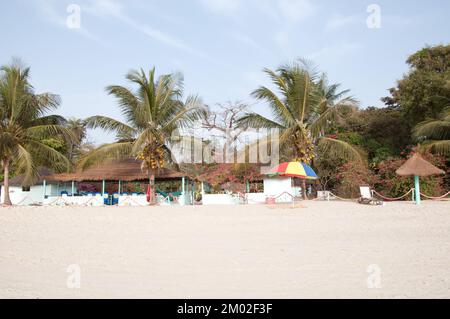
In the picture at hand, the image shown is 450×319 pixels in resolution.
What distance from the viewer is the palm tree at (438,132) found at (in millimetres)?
18564

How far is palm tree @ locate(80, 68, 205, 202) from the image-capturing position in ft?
59.2

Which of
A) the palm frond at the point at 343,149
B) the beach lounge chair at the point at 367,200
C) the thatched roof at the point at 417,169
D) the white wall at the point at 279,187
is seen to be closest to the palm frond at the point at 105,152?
the white wall at the point at 279,187

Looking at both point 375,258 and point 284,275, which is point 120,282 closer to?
point 284,275

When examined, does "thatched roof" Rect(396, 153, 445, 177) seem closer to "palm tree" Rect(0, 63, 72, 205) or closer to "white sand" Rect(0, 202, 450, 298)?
"white sand" Rect(0, 202, 450, 298)

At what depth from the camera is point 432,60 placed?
76.9 feet

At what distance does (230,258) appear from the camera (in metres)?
5.94

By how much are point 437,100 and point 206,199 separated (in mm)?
13428

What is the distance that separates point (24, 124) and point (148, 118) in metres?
6.80

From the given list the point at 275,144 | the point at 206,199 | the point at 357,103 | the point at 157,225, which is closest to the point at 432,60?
the point at 357,103

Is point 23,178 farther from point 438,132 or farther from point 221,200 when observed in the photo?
point 438,132

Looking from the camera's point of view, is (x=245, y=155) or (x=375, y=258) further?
(x=245, y=155)

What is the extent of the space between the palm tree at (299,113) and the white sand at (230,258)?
8.25m

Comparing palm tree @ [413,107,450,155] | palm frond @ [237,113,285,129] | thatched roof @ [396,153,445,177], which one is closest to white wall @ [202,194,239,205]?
palm frond @ [237,113,285,129]
